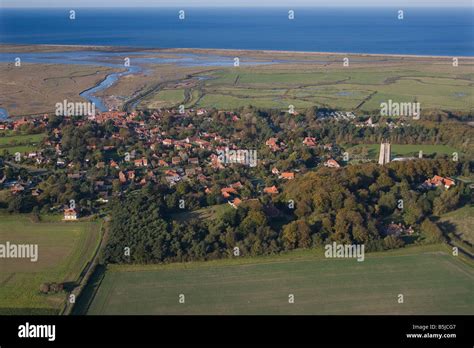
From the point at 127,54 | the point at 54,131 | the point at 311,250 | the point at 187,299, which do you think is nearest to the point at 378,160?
the point at 311,250

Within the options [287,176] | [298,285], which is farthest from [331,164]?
[298,285]

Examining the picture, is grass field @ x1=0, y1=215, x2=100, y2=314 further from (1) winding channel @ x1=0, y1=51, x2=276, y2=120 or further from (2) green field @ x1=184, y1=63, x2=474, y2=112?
(1) winding channel @ x1=0, y1=51, x2=276, y2=120

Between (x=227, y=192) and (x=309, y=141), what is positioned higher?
(x=309, y=141)

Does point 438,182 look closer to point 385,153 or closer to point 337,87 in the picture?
point 385,153

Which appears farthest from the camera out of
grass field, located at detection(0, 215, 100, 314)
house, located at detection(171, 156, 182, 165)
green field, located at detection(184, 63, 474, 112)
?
green field, located at detection(184, 63, 474, 112)

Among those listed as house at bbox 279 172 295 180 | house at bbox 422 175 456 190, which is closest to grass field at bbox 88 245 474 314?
house at bbox 422 175 456 190

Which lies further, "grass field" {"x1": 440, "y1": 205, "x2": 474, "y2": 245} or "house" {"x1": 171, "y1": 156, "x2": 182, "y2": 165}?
"house" {"x1": 171, "y1": 156, "x2": 182, "y2": 165}

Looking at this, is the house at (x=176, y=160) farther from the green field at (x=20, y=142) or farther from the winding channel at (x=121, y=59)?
the winding channel at (x=121, y=59)
